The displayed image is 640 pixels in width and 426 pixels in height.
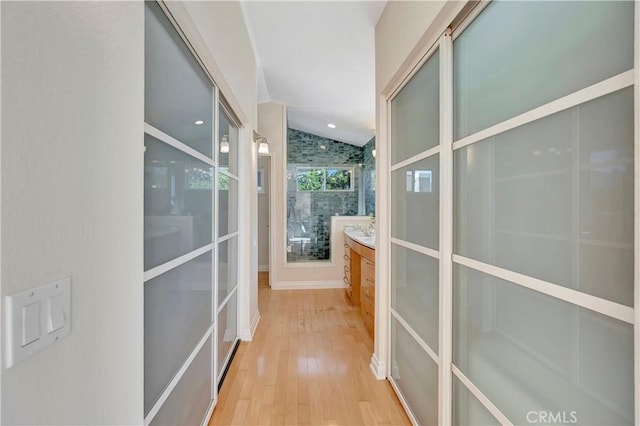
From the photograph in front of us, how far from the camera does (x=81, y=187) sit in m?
0.61

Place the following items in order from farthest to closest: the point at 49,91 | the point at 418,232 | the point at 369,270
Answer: the point at 369,270 < the point at 418,232 < the point at 49,91

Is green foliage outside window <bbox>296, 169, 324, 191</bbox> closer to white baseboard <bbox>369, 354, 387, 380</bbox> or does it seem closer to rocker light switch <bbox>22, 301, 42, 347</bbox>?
white baseboard <bbox>369, 354, 387, 380</bbox>

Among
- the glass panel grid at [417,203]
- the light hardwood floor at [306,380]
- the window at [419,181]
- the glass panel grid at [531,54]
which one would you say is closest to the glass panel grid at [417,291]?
the glass panel grid at [417,203]

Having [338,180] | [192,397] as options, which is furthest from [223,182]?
[338,180]

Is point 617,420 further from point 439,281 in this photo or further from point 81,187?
point 81,187

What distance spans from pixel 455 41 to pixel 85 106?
1.42 m

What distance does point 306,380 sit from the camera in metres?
2.04

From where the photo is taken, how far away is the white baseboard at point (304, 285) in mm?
4461

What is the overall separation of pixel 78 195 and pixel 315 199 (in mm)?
4380

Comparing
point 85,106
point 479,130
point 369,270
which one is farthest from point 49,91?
point 369,270

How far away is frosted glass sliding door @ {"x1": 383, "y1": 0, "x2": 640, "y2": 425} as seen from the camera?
25.0 inches

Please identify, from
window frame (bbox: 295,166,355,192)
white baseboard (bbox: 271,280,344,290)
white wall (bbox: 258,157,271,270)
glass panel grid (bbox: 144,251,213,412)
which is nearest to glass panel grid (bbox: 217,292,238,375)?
glass panel grid (bbox: 144,251,213,412)

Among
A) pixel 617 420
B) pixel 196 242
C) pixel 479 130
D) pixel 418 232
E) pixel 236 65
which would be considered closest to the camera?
pixel 617 420

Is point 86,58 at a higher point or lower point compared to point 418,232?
higher
